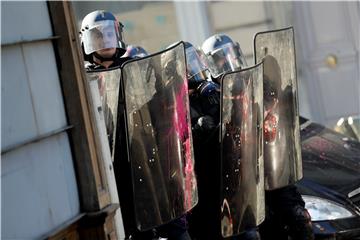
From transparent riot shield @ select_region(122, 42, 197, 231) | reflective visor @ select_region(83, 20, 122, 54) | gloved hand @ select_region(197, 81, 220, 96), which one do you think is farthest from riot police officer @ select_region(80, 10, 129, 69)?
transparent riot shield @ select_region(122, 42, 197, 231)

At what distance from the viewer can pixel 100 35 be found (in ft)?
15.9

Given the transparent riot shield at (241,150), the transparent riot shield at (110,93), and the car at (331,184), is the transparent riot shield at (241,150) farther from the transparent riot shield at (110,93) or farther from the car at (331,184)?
the car at (331,184)

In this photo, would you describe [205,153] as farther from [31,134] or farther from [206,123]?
[31,134]

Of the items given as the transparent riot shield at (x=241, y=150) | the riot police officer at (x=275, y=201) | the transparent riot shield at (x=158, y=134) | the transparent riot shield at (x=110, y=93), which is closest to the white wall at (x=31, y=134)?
the transparent riot shield at (x=158, y=134)

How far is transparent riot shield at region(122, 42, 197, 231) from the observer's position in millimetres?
3764

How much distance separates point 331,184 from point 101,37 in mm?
1750

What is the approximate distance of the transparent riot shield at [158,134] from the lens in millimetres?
3764

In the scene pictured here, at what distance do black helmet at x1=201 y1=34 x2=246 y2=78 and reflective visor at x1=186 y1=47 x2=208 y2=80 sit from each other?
293 mm

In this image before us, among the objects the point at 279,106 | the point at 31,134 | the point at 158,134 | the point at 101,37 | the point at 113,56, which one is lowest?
the point at 279,106

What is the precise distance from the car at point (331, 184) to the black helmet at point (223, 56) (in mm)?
908

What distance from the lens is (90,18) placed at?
491cm

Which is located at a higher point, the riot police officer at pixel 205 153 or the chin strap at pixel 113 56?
the chin strap at pixel 113 56

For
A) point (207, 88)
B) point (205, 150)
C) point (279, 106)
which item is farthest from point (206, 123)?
point (279, 106)

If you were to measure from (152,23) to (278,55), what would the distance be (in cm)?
526
